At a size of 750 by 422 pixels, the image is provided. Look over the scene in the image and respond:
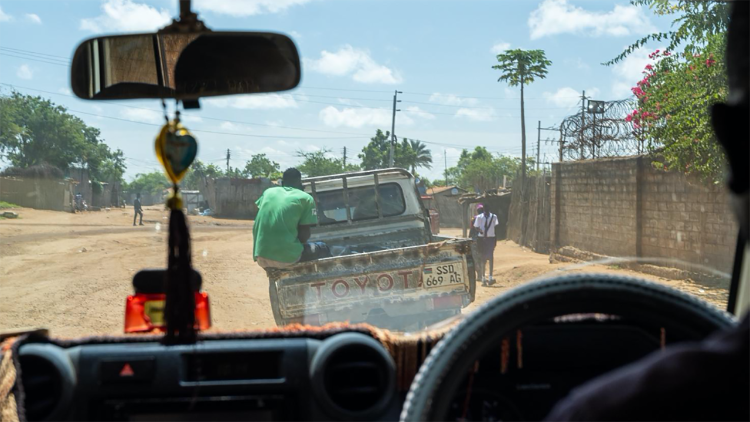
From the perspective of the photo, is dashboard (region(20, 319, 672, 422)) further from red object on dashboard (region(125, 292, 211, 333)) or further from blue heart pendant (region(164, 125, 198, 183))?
blue heart pendant (region(164, 125, 198, 183))

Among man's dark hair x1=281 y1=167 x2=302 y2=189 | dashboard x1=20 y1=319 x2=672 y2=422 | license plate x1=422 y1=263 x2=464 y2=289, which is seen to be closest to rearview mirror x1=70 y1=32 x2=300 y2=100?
dashboard x1=20 y1=319 x2=672 y2=422

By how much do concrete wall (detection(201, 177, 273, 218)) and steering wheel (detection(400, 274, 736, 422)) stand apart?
47638 millimetres

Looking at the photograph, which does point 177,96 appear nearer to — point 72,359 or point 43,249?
point 72,359

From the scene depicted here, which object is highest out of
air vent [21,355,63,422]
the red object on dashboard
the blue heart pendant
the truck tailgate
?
the blue heart pendant

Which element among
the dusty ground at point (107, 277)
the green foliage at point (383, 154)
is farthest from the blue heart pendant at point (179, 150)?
the green foliage at point (383, 154)

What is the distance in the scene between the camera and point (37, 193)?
46625 mm

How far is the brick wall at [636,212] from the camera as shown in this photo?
45.2 feet

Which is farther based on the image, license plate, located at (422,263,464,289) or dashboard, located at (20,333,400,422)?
license plate, located at (422,263,464,289)

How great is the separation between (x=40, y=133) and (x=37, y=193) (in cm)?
383

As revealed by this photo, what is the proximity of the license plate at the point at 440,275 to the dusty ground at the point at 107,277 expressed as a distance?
4.87 feet

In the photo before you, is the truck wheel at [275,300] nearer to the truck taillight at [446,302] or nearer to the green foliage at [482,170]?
the truck taillight at [446,302]

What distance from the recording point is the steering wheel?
1348 millimetres

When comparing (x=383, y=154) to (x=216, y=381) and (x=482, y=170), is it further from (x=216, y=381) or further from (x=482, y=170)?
(x=216, y=381)

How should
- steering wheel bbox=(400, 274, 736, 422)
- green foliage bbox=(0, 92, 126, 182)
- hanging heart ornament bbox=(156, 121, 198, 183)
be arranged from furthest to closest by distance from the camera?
green foliage bbox=(0, 92, 126, 182) < hanging heart ornament bbox=(156, 121, 198, 183) < steering wheel bbox=(400, 274, 736, 422)
